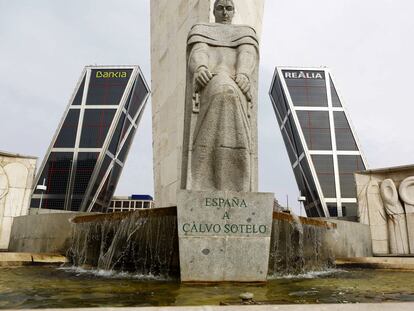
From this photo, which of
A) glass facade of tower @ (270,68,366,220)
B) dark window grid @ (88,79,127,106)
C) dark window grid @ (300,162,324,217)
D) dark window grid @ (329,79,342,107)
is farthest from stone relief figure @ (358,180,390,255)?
dark window grid @ (88,79,127,106)

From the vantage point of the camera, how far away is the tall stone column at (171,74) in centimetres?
911

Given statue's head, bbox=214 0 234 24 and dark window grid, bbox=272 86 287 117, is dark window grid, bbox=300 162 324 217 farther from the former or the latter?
statue's head, bbox=214 0 234 24

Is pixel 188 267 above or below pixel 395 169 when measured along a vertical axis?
below

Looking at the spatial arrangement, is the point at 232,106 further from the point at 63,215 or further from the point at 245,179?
the point at 63,215

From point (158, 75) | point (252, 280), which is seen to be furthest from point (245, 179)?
point (158, 75)

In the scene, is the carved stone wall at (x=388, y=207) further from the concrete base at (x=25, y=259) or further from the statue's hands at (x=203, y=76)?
the concrete base at (x=25, y=259)

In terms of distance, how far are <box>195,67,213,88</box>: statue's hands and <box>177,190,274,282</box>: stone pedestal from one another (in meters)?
1.62

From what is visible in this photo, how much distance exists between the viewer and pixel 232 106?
4777mm

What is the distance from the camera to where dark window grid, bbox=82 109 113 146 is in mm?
73062

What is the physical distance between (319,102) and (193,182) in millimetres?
72594

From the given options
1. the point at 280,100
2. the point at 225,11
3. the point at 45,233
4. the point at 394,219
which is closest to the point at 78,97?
the point at 280,100

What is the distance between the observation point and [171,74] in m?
10.3

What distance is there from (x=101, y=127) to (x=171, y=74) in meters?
67.4

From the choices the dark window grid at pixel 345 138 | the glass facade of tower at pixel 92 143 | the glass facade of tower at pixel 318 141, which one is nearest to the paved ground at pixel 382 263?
the glass facade of tower at pixel 318 141
